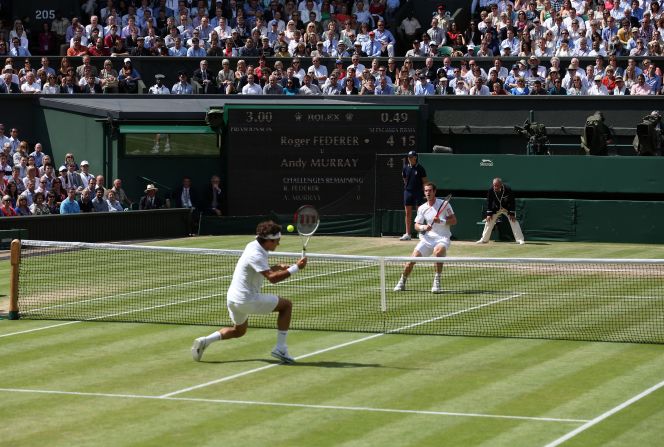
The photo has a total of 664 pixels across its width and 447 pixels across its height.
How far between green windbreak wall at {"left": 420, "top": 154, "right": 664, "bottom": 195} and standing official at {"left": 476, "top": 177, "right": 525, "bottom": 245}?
132cm

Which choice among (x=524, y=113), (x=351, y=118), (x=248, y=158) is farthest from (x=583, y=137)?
(x=248, y=158)

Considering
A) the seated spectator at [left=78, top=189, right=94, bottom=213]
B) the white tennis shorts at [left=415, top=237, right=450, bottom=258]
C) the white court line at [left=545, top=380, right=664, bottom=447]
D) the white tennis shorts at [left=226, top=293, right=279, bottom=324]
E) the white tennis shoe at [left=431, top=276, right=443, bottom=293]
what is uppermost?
the seated spectator at [left=78, top=189, right=94, bottom=213]

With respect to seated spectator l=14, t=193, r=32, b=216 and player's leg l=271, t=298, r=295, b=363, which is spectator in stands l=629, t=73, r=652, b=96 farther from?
player's leg l=271, t=298, r=295, b=363

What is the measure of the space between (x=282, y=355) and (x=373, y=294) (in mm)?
6628

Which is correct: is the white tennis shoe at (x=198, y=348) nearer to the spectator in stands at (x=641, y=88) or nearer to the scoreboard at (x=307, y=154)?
the scoreboard at (x=307, y=154)

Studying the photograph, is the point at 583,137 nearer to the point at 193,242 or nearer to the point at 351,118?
the point at 351,118

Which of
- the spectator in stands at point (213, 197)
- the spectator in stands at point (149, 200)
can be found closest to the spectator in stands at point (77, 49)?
the spectator in stands at point (149, 200)

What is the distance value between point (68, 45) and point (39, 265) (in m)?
13.1

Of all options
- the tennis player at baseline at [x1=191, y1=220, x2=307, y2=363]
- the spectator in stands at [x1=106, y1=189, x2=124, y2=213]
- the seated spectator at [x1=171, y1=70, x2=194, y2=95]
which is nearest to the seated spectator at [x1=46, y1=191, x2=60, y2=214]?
the spectator in stands at [x1=106, y1=189, x2=124, y2=213]

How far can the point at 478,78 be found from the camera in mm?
35375

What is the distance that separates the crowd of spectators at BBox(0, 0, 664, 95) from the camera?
35.4m

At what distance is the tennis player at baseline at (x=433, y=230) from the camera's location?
21984mm

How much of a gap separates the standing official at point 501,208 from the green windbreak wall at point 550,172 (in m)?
1.32

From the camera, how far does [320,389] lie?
1426cm
